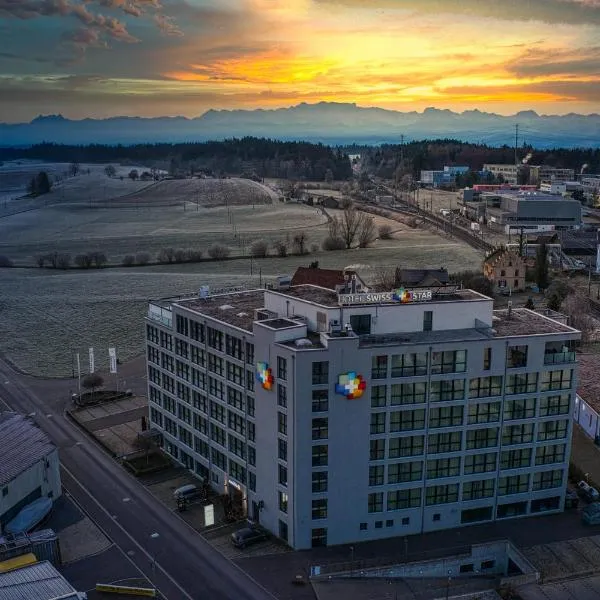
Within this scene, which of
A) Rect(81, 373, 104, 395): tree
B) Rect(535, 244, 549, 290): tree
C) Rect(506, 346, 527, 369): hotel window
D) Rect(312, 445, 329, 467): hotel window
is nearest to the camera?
Rect(312, 445, 329, 467): hotel window

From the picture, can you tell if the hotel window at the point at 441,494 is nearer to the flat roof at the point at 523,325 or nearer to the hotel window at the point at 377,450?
the hotel window at the point at 377,450

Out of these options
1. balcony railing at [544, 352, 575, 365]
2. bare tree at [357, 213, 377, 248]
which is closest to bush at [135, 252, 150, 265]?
bare tree at [357, 213, 377, 248]

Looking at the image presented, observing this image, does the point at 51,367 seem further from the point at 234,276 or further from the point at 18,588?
the point at 234,276

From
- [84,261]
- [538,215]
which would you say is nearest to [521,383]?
[84,261]

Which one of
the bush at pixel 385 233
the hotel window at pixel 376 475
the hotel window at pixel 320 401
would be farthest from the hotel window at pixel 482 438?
the bush at pixel 385 233

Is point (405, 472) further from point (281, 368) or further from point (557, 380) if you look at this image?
Answer: point (557, 380)

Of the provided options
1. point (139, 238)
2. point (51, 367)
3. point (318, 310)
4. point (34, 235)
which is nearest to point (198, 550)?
point (318, 310)

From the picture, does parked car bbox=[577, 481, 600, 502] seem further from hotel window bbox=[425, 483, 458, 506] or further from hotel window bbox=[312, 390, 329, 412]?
hotel window bbox=[312, 390, 329, 412]
